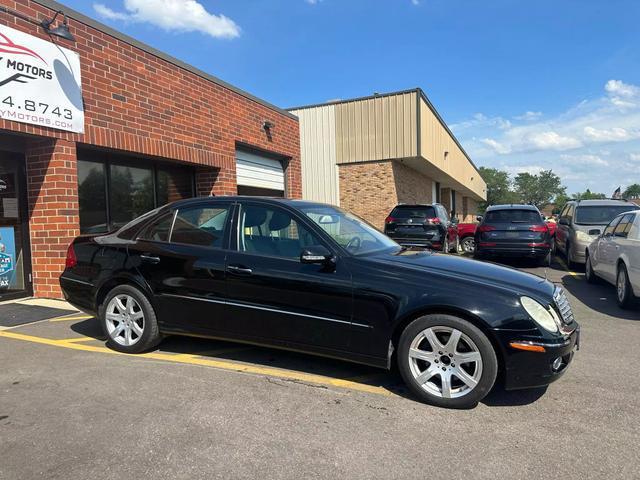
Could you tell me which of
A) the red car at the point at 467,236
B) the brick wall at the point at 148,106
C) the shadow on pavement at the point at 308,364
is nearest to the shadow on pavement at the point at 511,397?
the shadow on pavement at the point at 308,364

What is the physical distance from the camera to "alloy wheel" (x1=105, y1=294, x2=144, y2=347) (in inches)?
183

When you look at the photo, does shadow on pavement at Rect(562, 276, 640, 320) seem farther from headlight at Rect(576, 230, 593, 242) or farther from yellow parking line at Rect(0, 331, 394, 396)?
yellow parking line at Rect(0, 331, 394, 396)

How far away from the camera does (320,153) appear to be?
18828mm

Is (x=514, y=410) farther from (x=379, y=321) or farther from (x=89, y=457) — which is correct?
(x=89, y=457)

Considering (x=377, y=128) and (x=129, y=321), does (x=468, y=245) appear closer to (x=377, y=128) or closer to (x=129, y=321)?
(x=377, y=128)

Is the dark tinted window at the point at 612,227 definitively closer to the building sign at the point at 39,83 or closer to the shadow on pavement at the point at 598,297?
the shadow on pavement at the point at 598,297

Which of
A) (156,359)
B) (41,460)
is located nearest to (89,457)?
A: (41,460)

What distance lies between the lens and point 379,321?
142 inches

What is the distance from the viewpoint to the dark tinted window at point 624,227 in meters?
7.20

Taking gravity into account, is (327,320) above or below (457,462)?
above

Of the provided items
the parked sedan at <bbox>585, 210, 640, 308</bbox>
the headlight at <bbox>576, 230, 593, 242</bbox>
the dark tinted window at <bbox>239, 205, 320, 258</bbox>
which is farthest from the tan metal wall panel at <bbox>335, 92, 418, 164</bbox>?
the dark tinted window at <bbox>239, 205, 320, 258</bbox>

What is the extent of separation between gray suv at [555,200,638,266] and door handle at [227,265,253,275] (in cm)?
879

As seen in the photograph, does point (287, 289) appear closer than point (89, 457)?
No

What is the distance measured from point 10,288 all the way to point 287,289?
5585 millimetres
